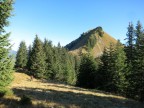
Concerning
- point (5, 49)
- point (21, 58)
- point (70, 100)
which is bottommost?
point (70, 100)

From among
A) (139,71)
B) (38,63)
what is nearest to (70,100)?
(139,71)

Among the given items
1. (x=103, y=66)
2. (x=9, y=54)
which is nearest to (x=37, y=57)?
(x=103, y=66)

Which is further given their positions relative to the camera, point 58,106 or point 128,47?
point 128,47

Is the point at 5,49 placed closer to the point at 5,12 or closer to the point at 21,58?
the point at 5,12

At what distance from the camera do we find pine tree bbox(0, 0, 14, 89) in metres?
22.2

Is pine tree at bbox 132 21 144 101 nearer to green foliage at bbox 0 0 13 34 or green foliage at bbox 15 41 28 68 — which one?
green foliage at bbox 0 0 13 34

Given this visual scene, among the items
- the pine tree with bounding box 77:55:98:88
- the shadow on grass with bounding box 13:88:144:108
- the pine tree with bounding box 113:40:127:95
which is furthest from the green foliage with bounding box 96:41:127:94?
the shadow on grass with bounding box 13:88:144:108

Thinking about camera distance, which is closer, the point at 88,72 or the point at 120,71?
the point at 120,71

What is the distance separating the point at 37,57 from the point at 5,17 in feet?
177

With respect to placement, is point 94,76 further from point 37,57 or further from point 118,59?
point 37,57

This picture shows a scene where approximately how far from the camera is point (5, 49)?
882 inches

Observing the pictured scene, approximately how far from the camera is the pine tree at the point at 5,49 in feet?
72.9

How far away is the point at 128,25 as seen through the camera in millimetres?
58281

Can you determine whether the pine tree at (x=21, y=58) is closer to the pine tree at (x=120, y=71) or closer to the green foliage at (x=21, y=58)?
the green foliage at (x=21, y=58)
